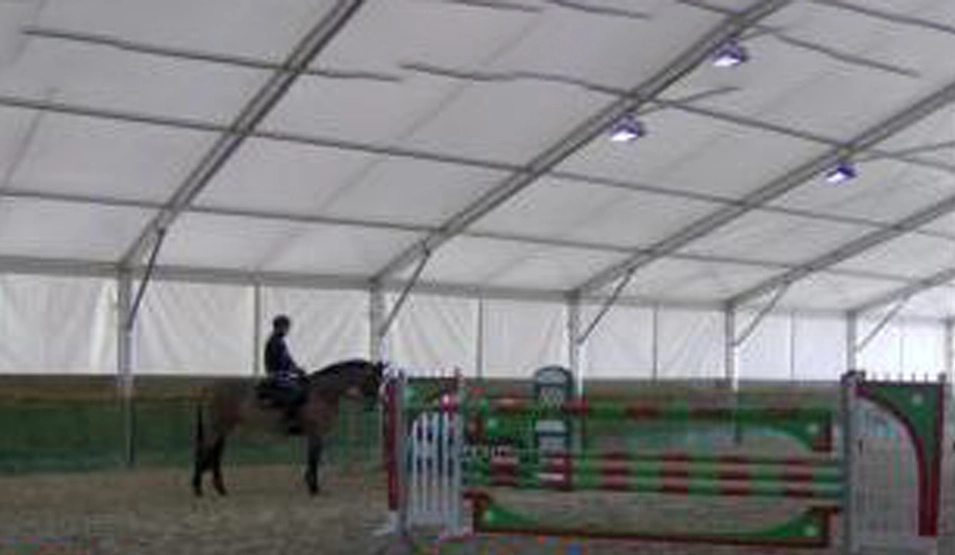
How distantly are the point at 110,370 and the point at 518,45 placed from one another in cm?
921

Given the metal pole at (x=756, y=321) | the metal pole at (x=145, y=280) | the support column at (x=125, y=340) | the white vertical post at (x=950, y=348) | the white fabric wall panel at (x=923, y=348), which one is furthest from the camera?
the white vertical post at (x=950, y=348)

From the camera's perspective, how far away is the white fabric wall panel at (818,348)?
3506 centimetres

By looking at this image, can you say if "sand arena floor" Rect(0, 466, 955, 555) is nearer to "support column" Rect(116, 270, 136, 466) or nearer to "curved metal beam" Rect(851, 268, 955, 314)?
"support column" Rect(116, 270, 136, 466)

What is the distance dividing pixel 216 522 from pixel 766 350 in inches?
880

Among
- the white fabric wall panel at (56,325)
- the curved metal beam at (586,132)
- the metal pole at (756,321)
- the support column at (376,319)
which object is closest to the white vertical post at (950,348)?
the metal pole at (756,321)

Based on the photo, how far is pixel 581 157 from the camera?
22.1 metres

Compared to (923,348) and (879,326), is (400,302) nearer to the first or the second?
(879,326)

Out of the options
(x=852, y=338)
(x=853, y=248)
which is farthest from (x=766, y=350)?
(x=853, y=248)

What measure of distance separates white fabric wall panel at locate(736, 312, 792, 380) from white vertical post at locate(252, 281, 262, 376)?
1239cm

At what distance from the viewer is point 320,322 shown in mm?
25672

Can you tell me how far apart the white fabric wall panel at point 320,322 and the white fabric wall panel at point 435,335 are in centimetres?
70

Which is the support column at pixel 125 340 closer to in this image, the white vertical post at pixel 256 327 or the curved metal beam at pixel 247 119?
the curved metal beam at pixel 247 119

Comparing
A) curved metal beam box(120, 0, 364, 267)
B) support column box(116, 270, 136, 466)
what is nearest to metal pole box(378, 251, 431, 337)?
support column box(116, 270, 136, 466)

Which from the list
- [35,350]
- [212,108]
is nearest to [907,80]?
[212,108]
